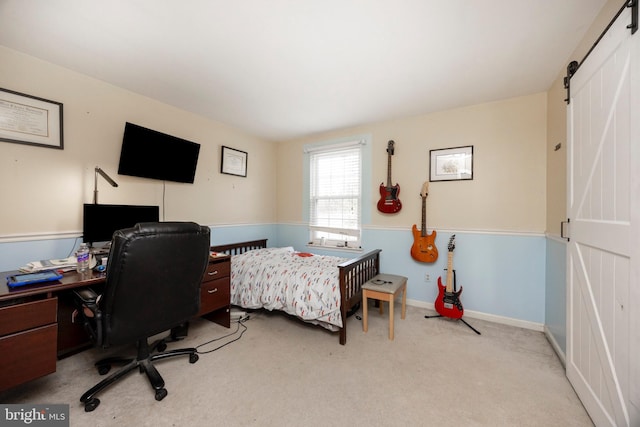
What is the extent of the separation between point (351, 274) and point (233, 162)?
7.56ft

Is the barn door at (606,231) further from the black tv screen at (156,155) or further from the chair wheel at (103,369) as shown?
the black tv screen at (156,155)

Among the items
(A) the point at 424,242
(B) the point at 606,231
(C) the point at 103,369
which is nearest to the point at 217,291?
(C) the point at 103,369

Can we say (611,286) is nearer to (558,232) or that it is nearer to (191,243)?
(558,232)

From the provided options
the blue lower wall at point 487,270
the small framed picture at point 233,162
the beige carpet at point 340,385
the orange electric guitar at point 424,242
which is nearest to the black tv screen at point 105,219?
the beige carpet at point 340,385

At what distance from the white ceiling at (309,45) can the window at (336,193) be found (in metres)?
1.01

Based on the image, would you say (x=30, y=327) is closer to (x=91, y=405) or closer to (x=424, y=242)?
(x=91, y=405)

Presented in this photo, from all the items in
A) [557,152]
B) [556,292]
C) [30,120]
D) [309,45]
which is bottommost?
[556,292]

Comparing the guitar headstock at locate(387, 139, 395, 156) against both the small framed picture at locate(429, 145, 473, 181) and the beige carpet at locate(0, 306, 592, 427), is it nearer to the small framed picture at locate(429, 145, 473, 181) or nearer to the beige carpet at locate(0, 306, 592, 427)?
the small framed picture at locate(429, 145, 473, 181)

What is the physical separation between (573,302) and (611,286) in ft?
1.73

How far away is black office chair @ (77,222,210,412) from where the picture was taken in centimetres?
136

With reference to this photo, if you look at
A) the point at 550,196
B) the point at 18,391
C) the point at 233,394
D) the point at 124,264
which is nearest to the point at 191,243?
the point at 124,264

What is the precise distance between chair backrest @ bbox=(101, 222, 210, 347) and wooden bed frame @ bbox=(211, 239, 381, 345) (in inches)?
48.4

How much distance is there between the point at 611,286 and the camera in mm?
1250

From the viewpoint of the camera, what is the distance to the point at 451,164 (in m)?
2.92
